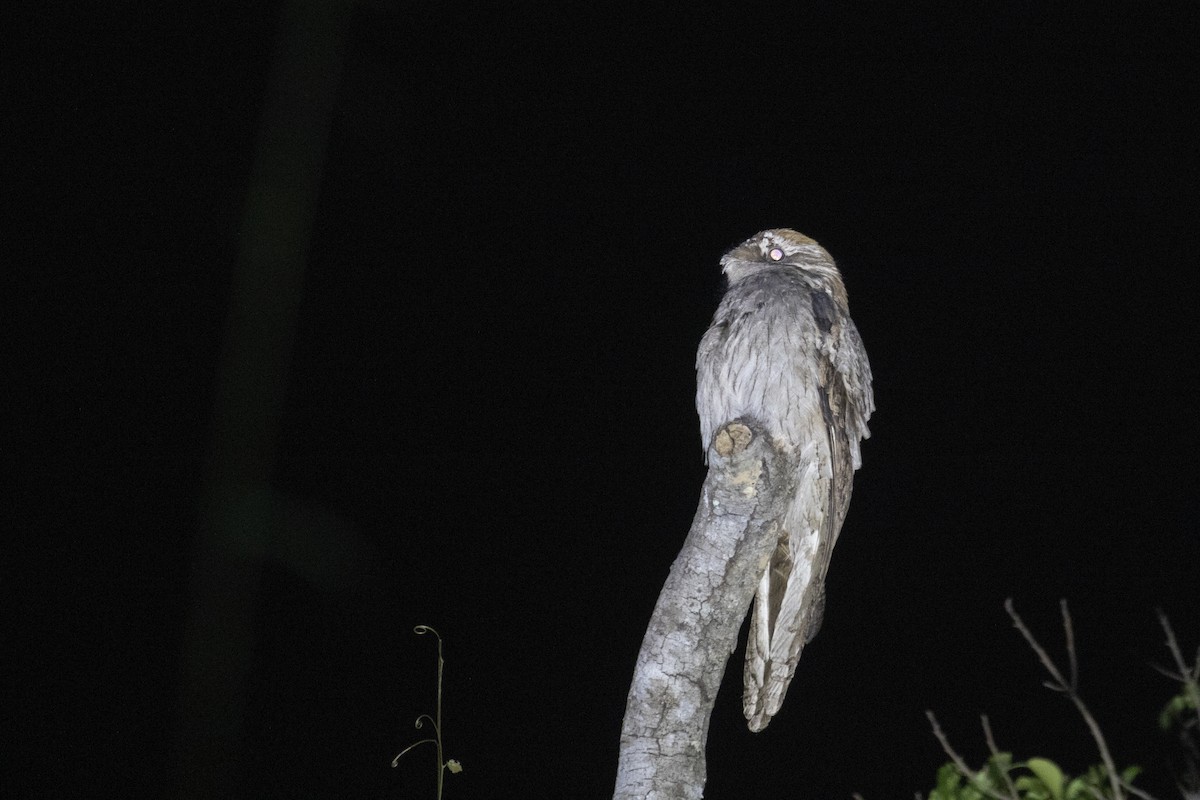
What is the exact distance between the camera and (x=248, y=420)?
1.30 feet

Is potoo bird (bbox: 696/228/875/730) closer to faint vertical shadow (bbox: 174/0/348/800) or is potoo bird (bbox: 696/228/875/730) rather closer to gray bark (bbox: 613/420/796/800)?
gray bark (bbox: 613/420/796/800)

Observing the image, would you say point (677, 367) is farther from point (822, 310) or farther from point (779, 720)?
point (822, 310)

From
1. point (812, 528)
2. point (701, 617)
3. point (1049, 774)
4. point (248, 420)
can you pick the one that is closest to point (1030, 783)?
point (1049, 774)

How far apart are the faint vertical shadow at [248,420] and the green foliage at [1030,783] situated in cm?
108

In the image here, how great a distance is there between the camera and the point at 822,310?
293cm

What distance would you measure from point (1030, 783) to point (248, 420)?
4.06ft

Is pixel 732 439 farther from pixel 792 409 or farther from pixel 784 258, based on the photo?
pixel 784 258

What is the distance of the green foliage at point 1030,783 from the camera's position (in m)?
1.19

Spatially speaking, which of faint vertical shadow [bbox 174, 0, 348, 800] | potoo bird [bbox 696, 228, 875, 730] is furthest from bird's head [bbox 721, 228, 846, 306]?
faint vertical shadow [bbox 174, 0, 348, 800]

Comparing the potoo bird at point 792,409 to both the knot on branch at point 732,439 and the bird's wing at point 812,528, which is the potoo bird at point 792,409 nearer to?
the bird's wing at point 812,528

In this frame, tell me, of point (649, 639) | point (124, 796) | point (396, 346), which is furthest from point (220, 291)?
point (396, 346)

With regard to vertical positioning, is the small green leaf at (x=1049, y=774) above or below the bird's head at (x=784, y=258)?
below

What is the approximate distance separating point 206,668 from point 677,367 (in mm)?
4915

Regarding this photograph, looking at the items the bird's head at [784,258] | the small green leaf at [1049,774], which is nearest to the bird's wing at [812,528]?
the bird's head at [784,258]
